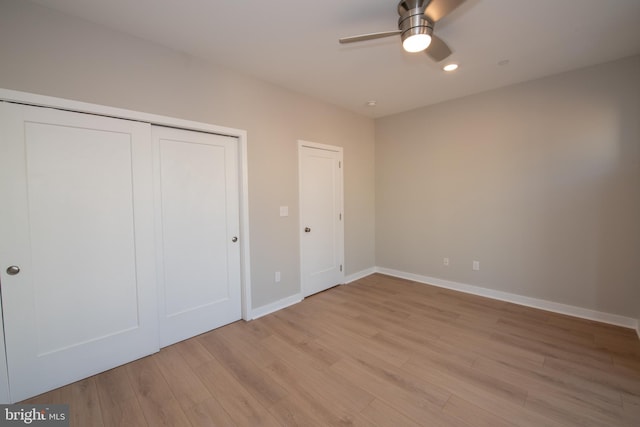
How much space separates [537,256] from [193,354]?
3.93 m

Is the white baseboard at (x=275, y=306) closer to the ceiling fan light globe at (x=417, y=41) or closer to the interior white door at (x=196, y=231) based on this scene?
the interior white door at (x=196, y=231)

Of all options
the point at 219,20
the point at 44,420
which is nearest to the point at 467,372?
the point at 44,420

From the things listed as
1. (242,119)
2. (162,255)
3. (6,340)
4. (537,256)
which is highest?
(242,119)

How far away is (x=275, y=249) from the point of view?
3.26m

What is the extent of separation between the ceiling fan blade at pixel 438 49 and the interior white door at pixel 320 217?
1.87 meters

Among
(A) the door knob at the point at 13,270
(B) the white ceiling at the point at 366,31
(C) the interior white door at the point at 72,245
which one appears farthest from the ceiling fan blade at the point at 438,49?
(A) the door knob at the point at 13,270

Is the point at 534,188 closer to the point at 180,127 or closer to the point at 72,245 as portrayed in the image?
the point at 180,127

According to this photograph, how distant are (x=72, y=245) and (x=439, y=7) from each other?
9.83 feet

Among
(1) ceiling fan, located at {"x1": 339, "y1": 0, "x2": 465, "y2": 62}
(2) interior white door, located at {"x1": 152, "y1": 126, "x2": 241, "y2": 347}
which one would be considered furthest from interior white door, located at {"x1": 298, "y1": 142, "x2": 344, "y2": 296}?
(1) ceiling fan, located at {"x1": 339, "y1": 0, "x2": 465, "y2": 62}

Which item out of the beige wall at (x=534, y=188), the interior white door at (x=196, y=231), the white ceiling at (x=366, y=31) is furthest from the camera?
the beige wall at (x=534, y=188)

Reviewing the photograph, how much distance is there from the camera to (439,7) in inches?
61.2

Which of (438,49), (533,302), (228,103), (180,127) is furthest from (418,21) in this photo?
(533,302)

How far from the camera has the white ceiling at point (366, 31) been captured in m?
1.88

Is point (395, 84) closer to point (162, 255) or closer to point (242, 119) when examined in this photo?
point (242, 119)
